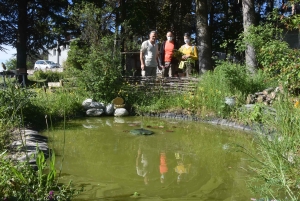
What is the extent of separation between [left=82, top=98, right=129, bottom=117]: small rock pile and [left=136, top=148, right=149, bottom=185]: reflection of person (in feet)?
11.1

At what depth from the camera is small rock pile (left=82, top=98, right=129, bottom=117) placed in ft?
26.0

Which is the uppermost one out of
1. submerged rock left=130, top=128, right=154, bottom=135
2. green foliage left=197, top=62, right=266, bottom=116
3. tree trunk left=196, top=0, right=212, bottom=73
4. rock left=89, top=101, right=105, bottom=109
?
tree trunk left=196, top=0, right=212, bottom=73

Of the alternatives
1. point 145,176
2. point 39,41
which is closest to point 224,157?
point 145,176

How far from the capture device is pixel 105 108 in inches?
321

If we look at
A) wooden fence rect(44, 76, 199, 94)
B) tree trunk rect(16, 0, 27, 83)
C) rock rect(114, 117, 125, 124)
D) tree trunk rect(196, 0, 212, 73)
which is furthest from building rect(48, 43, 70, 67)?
rock rect(114, 117, 125, 124)

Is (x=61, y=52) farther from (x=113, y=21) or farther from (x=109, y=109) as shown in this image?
(x=109, y=109)

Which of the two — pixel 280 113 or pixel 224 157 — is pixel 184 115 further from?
pixel 280 113

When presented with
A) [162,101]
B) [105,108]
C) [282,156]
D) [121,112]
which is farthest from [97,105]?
[282,156]

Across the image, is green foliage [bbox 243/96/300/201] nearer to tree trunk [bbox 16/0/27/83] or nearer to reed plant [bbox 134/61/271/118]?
reed plant [bbox 134/61/271/118]

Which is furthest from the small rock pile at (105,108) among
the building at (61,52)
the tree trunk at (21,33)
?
the building at (61,52)

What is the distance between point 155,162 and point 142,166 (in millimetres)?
225

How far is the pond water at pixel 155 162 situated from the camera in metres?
3.16

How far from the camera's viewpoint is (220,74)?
7.23m

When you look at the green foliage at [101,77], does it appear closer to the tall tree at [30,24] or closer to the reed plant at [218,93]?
the reed plant at [218,93]
